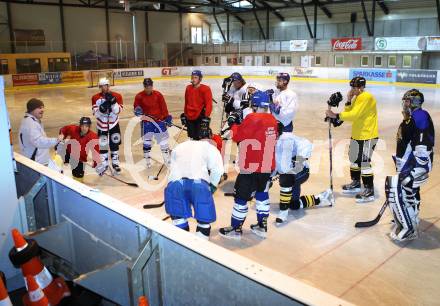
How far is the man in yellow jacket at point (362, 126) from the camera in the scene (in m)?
5.16

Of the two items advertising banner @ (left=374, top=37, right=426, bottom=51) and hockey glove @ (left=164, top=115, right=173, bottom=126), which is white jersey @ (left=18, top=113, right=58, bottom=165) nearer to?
hockey glove @ (left=164, top=115, right=173, bottom=126)

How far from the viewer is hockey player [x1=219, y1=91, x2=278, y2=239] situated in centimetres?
408

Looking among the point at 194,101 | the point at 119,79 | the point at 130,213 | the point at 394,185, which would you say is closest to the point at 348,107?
the point at 394,185

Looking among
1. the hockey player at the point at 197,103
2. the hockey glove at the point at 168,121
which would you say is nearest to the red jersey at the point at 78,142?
the hockey glove at the point at 168,121

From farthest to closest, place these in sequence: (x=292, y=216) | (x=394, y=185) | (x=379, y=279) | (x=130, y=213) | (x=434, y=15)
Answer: (x=434, y=15)
(x=292, y=216)
(x=394, y=185)
(x=379, y=279)
(x=130, y=213)

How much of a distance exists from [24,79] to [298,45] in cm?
1765

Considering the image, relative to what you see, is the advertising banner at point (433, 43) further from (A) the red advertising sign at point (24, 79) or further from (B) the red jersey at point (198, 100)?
(A) the red advertising sign at point (24, 79)

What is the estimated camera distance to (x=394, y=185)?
13.5 feet

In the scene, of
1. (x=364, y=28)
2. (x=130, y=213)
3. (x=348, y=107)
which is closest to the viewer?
(x=130, y=213)

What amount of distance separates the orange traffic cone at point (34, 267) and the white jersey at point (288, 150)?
274cm

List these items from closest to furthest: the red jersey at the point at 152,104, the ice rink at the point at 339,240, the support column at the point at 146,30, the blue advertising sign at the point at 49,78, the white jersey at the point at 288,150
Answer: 1. the ice rink at the point at 339,240
2. the white jersey at the point at 288,150
3. the red jersey at the point at 152,104
4. the blue advertising sign at the point at 49,78
5. the support column at the point at 146,30

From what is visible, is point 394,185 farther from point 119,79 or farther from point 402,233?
point 119,79

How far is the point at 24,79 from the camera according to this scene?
23562 millimetres

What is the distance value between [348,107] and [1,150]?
4281mm
